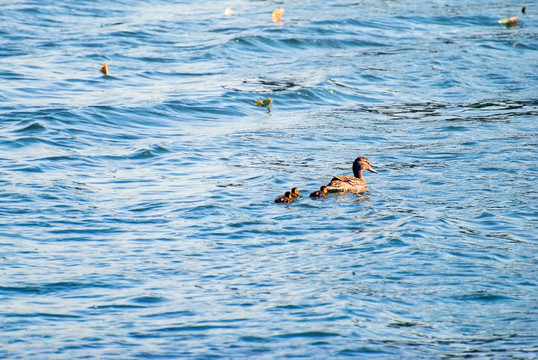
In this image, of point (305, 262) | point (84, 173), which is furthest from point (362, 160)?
point (84, 173)

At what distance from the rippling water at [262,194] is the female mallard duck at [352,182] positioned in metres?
0.16

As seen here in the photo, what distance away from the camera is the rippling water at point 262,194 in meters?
8.21

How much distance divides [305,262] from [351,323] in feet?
5.22

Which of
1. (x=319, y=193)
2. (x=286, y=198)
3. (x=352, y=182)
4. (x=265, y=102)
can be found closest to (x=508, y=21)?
(x=265, y=102)

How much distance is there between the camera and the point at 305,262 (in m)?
9.72

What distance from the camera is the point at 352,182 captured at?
12.2 meters

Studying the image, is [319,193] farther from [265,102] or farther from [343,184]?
[265,102]

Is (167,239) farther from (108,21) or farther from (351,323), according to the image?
(108,21)

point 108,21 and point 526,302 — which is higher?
point 108,21

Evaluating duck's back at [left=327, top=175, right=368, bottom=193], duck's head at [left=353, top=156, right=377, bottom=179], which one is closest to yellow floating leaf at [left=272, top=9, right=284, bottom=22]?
duck's head at [left=353, top=156, right=377, bottom=179]

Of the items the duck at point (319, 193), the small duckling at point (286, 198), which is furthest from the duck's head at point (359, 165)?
the small duckling at point (286, 198)

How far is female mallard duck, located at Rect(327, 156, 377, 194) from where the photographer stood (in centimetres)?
1207

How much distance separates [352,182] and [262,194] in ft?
4.17

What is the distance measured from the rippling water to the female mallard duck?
0.16 meters
